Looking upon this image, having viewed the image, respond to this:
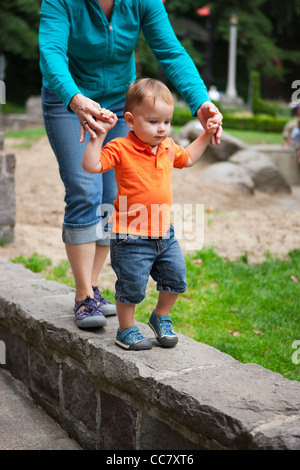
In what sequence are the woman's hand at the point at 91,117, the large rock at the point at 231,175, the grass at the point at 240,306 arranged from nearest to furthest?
the woman's hand at the point at 91,117
the grass at the point at 240,306
the large rock at the point at 231,175

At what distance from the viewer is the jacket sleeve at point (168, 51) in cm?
248

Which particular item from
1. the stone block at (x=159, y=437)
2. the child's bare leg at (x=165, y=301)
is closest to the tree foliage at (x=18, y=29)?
the child's bare leg at (x=165, y=301)

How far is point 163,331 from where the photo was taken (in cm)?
240

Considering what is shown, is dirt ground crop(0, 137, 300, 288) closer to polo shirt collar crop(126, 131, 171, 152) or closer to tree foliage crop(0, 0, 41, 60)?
polo shirt collar crop(126, 131, 171, 152)

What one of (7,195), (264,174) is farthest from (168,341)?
(264,174)

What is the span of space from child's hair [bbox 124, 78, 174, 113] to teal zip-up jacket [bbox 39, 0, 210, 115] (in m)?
0.26

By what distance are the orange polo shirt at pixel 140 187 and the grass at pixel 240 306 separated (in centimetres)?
104

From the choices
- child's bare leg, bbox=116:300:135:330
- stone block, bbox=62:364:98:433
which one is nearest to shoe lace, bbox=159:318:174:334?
child's bare leg, bbox=116:300:135:330

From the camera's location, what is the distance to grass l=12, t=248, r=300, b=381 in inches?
118

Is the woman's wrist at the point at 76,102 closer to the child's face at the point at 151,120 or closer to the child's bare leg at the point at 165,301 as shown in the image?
the child's face at the point at 151,120

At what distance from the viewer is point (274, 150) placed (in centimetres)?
1154

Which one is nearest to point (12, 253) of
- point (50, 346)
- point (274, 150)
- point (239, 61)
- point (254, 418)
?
point (50, 346)

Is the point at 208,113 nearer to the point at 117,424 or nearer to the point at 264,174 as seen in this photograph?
the point at 117,424
